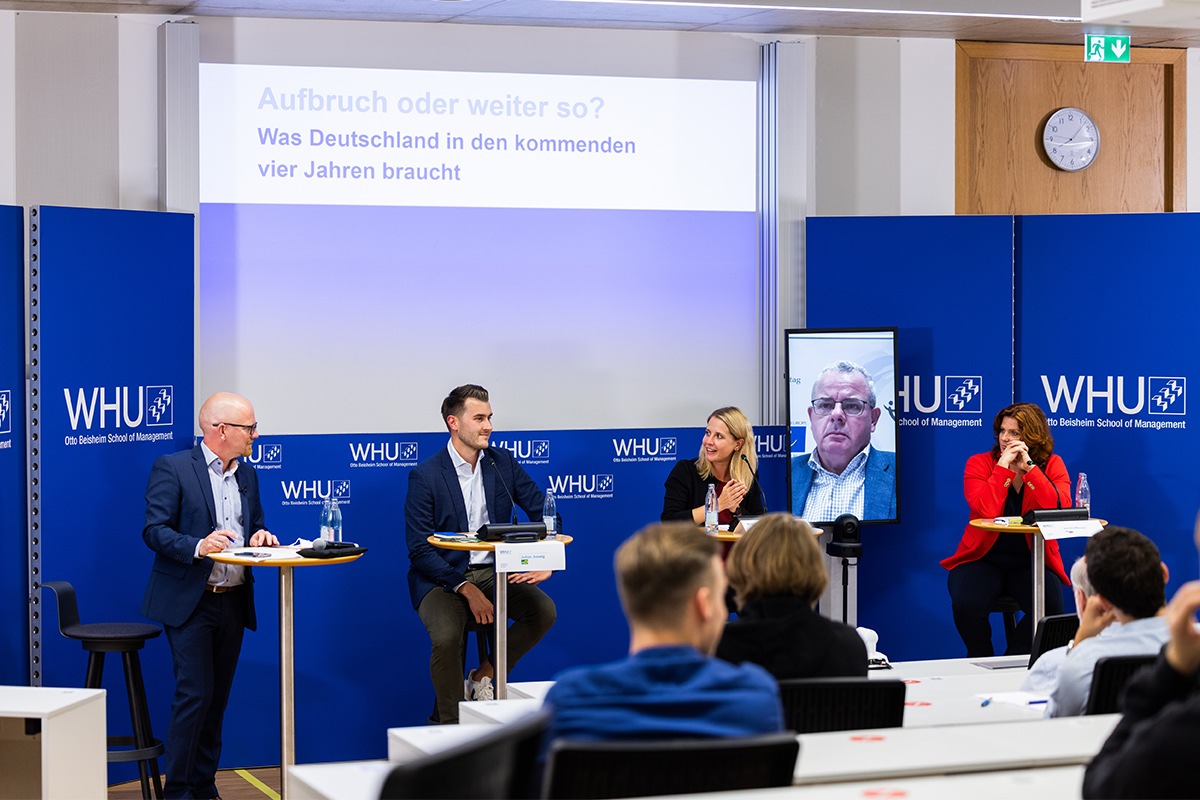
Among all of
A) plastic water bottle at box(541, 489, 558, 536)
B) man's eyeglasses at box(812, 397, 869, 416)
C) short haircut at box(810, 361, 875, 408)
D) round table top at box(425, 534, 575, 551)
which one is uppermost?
short haircut at box(810, 361, 875, 408)

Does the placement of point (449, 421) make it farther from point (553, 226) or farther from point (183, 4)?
point (183, 4)

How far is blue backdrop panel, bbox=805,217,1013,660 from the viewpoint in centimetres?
715

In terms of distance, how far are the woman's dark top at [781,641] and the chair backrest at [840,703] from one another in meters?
0.12

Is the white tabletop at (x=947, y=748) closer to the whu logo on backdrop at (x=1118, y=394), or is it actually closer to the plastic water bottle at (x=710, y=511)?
the plastic water bottle at (x=710, y=511)

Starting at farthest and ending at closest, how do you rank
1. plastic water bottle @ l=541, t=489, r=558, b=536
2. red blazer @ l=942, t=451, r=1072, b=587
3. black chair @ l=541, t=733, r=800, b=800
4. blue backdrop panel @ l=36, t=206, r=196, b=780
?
1. red blazer @ l=942, t=451, r=1072, b=587
2. plastic water bottle @ l=541, t=489, r=558, b=536
3. blue backdrop panel @ l=36, t=206, r=196, b=780
4. black chair @ l=541, t=733, r=800, b=800

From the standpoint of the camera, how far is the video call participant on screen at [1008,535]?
21.5 ft

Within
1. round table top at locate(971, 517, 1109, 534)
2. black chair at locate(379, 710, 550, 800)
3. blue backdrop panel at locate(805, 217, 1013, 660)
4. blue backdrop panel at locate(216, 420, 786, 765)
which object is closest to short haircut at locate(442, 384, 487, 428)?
blue backdrop panel at locate(216, 420, 786, 765)

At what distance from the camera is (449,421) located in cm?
620

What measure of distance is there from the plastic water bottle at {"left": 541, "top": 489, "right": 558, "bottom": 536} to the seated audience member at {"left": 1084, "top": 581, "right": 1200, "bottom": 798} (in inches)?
144

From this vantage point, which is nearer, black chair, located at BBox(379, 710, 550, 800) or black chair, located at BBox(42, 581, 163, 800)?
black chair, located at BBox(379, 710, 550, 800)

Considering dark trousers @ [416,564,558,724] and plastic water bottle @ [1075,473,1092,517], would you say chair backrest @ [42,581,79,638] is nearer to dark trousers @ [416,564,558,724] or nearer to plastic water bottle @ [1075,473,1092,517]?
dark trousers @ [416,564,558,724]

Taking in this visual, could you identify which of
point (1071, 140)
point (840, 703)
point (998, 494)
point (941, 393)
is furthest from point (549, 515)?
point (1071, 140)

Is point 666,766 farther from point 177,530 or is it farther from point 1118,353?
point 1118,353

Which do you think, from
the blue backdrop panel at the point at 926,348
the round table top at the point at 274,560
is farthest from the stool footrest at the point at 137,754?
the blue backdrop panel at the point at 926,348
